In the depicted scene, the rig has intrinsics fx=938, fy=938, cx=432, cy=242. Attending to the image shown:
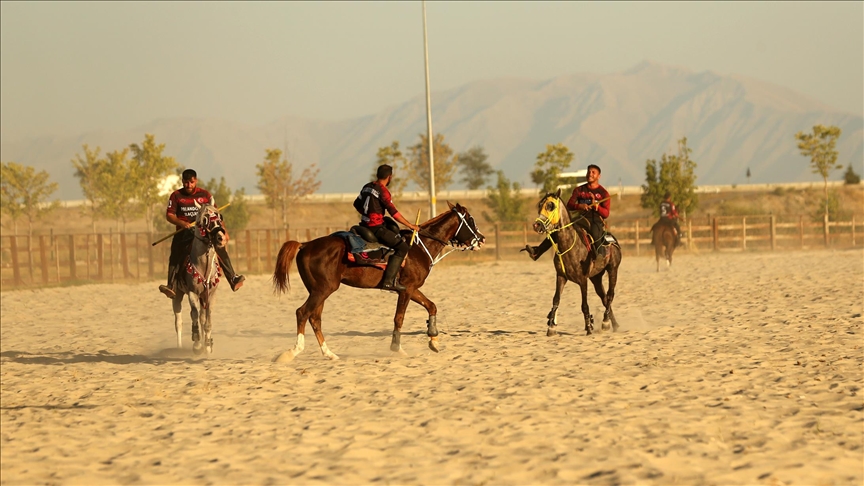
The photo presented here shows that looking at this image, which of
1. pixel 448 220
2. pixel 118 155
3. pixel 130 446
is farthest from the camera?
pixel 118 155

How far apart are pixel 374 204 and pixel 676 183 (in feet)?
129

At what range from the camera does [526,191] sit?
96062mm

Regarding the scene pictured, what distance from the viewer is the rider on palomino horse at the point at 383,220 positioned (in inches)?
491

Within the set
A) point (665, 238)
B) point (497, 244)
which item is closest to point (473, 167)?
point (497, 244)

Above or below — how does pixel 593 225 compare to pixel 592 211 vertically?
below

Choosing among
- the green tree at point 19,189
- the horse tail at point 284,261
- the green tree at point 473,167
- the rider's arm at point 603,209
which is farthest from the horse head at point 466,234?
the green tree at point 473,167

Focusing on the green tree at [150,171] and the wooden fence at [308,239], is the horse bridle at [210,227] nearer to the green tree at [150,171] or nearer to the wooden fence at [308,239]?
the wooden fence at [308,239]

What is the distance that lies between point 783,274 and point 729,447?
62.3 ft

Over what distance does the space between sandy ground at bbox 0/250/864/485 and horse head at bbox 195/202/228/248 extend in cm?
169

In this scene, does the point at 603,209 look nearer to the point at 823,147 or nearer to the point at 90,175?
the point at 823,147

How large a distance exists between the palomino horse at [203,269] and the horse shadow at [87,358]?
528mm

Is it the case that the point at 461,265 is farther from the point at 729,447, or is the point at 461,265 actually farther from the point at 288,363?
the point at 729,447

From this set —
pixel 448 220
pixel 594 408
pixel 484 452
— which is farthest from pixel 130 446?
pixel 448 220

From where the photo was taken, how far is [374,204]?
12.6 meters
